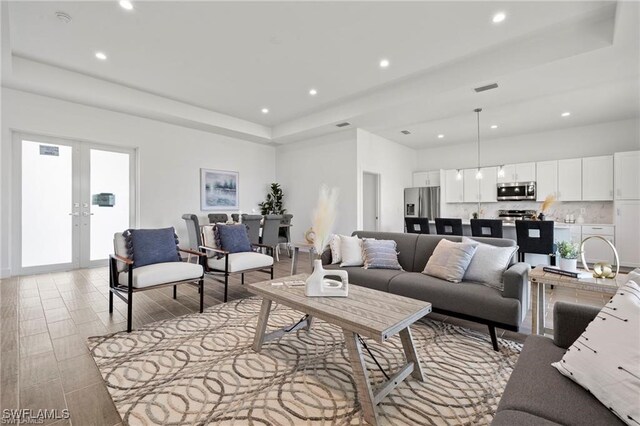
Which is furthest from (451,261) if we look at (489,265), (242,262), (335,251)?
(242,262)

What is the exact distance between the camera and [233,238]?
12.5 ft

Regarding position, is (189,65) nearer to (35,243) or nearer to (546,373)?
(35,243)

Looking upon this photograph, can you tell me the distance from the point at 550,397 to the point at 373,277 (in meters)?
1.89

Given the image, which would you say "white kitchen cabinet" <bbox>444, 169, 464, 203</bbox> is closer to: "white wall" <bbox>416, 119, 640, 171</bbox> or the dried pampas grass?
"white wall" <bbox>416, 119, 640, 171</bbox>

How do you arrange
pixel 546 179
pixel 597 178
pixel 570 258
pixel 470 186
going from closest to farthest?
pixel 570 258
pixel 597 178
pixel 546 179
pixel 470 186

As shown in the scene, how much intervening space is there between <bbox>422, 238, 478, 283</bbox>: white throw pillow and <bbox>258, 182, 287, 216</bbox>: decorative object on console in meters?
5.35

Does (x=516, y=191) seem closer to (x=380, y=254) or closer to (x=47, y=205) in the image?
(x=380, y=254)

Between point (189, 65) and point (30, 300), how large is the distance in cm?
358

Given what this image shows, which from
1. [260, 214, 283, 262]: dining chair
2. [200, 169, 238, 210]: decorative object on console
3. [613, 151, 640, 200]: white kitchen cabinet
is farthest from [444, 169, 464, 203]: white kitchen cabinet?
[200, 169, 238, 210]: decorative object on console

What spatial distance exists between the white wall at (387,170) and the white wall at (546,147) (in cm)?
93

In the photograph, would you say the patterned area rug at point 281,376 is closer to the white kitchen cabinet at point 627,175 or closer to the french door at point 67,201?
the french door at point 67,201

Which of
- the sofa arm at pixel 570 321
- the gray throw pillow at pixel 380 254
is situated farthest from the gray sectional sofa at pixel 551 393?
the gray throw pillow at pixel 380 254

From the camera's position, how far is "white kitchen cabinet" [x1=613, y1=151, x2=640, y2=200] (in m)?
5.15

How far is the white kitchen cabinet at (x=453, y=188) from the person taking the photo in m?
7.32
